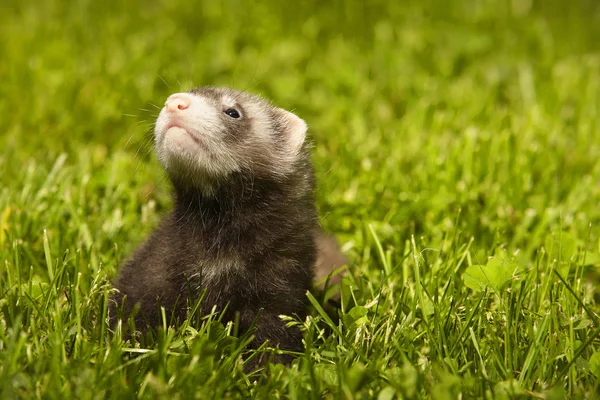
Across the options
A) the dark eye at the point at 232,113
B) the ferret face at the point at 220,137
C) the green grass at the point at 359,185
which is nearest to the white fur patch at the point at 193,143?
the ferret face at the point at 220,137

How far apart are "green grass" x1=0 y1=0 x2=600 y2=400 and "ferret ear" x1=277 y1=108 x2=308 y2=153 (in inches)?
32.0

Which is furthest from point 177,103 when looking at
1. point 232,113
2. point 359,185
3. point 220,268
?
point 359,185

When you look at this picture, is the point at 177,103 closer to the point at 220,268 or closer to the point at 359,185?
the point at 220,268

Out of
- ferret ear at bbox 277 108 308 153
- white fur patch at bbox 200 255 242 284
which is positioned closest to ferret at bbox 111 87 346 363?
white fur patch at bbox 200 255 242 284

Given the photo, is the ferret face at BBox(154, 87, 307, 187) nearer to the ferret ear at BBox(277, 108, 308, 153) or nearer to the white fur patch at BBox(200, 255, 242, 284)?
the ferret ear at BBox(277, 108, 308, 153)

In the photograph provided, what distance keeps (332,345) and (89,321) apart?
1146mm

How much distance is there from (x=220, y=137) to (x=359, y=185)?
2.12 m

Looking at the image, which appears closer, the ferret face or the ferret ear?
the ferret face

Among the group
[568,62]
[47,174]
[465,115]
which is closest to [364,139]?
[465,115]

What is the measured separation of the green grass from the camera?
3180 mm

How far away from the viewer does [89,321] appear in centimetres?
353

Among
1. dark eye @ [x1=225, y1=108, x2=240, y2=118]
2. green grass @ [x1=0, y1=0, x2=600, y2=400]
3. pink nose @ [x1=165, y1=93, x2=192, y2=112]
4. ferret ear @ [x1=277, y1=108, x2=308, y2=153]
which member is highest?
pink nose @ [x1=165, y1=93, x2=192, y2=112]

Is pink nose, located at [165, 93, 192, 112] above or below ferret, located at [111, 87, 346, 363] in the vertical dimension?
above

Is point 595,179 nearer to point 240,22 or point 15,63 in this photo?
point 240,22
